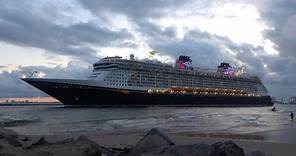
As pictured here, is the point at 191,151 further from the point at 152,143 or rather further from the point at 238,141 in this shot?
the point at 238,141

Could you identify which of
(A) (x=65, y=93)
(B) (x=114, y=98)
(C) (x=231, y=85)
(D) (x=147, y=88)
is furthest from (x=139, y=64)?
(C) (x=231, y=85)

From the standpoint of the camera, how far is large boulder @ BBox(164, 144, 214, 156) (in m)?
8.56

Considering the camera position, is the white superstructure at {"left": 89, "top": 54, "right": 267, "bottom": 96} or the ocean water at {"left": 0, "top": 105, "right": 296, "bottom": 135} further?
the white superstructure at {"left": 89, "top": 54, "right": 267, "bottom": 96}

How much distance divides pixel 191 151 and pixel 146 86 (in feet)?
243

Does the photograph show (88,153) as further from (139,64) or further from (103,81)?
(139,64)

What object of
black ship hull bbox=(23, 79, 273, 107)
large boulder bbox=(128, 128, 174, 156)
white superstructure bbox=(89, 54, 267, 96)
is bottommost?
large boulder bbox=(128, 128, 174, 156)

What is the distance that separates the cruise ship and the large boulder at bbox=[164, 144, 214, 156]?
6533cm

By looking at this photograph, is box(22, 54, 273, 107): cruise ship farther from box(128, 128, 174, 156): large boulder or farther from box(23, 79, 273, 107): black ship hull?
box(128, 128, 174, 156): large boulder

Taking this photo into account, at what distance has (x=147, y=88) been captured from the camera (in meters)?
82.8

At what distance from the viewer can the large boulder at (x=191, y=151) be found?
8.56m

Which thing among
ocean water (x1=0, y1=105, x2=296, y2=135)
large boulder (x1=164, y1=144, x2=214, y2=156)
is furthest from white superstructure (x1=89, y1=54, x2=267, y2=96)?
large boulder (x1=164, y1=144, x2=214, y2=156)

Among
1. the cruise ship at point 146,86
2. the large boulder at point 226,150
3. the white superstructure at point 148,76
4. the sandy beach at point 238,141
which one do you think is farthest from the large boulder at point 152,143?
the white superstructure at point 148,76

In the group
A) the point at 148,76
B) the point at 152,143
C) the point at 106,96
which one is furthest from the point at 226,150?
the point at 148,76

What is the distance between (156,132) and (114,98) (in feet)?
219
